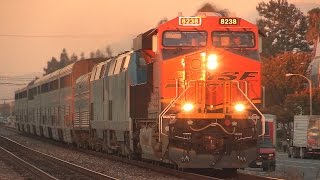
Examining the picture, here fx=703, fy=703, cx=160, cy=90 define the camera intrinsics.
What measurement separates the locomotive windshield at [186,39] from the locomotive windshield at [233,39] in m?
0.37

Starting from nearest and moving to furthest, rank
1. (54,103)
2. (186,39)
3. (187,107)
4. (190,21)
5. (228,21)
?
(187,107) < (190,21) < (228,21) < (186,39) < (54,103)

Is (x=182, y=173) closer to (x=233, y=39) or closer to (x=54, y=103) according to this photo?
(x=233, y=39)

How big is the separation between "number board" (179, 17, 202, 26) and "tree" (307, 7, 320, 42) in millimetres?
79828

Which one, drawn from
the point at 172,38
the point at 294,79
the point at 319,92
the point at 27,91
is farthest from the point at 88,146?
the point at 294,79

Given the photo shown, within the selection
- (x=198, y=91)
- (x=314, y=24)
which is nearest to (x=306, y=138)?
(x=198, y=91)

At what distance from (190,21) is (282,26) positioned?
336 feet

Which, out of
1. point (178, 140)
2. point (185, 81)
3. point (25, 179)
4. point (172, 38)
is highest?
point (172, 38)

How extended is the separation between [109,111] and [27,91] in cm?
3754

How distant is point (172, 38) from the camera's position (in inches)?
845

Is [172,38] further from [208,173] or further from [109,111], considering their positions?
[109,111]

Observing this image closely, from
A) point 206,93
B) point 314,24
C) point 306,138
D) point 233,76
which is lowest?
point 306,138

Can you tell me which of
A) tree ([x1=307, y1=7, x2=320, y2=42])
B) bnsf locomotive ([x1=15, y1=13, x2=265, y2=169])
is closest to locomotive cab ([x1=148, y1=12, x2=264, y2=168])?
bnsf locomotive ([x1=15, y1=13, x2=265, y2=169])

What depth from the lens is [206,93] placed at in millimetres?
20547

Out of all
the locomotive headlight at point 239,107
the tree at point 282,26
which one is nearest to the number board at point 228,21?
the locomotive headlight at point 239,107
